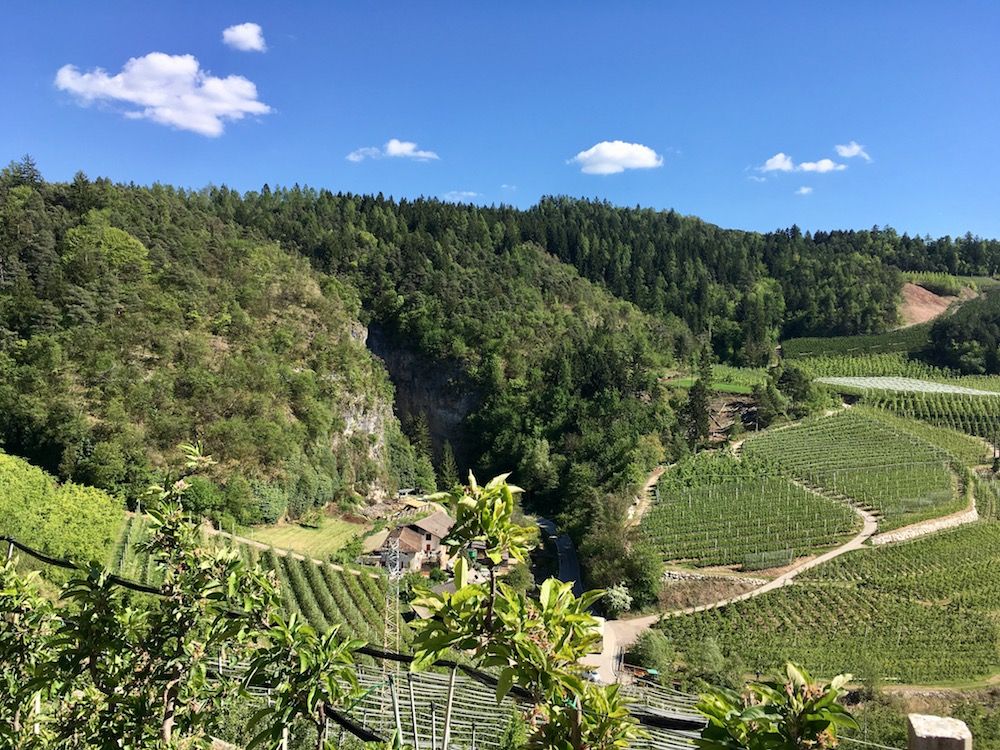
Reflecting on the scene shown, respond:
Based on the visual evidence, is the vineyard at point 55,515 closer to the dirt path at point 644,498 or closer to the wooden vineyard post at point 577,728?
the wooden vineyard post at point 577,728

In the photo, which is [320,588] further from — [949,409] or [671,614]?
[949,409]

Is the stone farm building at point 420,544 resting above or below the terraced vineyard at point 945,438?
below

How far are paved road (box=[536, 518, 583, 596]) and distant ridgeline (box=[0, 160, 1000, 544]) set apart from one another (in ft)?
5.91

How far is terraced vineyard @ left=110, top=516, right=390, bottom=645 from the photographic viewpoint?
54.5 ft

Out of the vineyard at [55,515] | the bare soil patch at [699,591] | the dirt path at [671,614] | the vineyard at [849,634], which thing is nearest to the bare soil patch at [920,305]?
the dirt path at [671,614]

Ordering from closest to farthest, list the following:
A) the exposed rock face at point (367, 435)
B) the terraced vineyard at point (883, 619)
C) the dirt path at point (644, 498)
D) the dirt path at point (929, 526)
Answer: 1. the terraced vineyard at point (883, 619)
2. the dirt path at point (929, 526)
3. the dirt path at point (644, 498)
4. the exposed rock face at point (367, 435)

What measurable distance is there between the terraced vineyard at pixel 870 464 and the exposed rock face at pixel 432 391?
67.0 feet

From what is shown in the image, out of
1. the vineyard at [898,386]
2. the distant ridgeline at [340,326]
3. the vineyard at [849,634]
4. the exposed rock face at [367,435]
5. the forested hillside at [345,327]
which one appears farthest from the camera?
the vineyard at [898,386]

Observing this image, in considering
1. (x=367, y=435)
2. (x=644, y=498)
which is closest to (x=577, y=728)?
(x=644, y=498)

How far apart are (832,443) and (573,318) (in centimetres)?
2272

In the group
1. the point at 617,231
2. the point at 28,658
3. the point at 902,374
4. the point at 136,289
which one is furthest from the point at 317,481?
the point at 617,231

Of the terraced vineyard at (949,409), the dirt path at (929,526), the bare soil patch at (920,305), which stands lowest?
the dirt path at (929,526)

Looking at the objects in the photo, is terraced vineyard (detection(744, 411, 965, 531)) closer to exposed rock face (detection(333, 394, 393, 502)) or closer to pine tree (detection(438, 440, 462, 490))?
pine tree (detection(438, 440, 462, 490))

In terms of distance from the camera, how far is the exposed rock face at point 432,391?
4691cm
